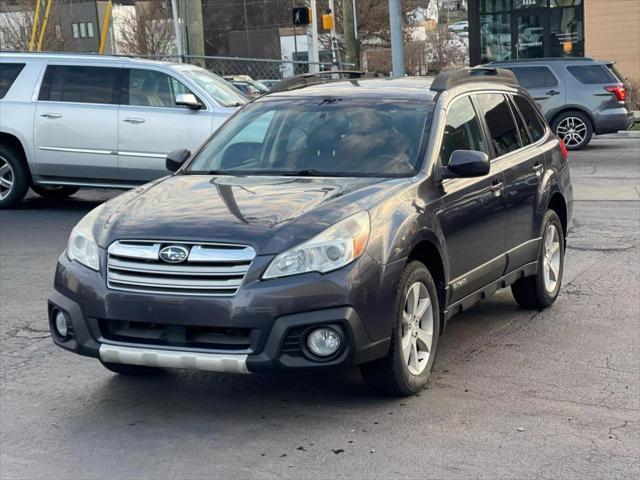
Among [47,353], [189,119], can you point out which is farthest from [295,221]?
[189,119]

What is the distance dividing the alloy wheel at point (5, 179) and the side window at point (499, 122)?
7.39 meters

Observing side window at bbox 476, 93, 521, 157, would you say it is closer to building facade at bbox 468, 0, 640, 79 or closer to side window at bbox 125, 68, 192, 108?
side window at bbox 125, 68, 192, 108

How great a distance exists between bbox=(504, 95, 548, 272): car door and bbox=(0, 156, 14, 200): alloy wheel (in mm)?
7277

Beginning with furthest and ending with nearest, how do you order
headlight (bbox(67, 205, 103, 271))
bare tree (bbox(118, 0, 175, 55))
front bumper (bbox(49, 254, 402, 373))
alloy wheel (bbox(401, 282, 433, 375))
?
bare tree (bbox(118, 0, 175, 55)), alloy wheel (bbox(401, 282, 433, 375)), headlight (bbox(67, 205, 103, 271)), front bumper (bbox(49, 254, 402, 373))

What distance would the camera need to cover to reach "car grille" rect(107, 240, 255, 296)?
5.18 meters

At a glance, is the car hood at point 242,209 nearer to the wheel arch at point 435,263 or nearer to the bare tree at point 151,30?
the wheel arch at point 435,263

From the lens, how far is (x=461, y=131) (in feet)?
22.4

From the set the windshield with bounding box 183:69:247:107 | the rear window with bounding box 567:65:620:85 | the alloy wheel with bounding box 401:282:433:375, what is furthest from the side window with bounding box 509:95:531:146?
the rear window with bounding box 567:65:620:85

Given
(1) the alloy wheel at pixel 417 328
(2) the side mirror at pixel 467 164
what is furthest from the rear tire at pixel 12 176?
(1) the alloy wheel at pixel 417 328

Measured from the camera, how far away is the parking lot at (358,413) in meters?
4.87

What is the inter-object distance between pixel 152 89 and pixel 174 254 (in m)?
7.79

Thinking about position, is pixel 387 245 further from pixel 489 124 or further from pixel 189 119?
pixel 189 119

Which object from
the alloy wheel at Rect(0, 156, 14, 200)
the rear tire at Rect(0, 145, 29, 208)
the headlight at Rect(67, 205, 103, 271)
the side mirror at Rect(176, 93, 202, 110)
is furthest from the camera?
the alloy wheel at Rect(0, 156, 14, 200)

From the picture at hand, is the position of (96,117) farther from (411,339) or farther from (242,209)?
(411,339)
